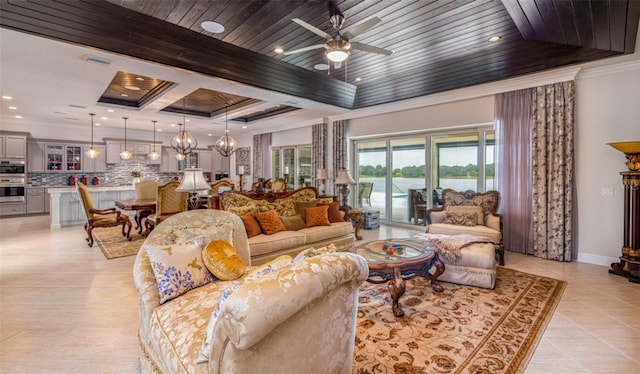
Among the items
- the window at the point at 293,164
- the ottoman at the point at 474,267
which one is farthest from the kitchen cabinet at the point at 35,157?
the ottoman at the point at 474,267

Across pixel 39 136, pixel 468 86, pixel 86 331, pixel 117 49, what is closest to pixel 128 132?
pixel 39 136

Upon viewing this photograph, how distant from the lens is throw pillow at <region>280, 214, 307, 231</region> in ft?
14.7

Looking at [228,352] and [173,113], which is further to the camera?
[173,113]

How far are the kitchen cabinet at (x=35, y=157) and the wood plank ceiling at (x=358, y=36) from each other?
8003 millimetres

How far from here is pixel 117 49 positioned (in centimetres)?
337

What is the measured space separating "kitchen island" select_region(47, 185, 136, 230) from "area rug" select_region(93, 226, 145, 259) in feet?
3.21

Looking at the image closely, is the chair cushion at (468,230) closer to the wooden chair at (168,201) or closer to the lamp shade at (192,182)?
the lamp shade at (192,182)

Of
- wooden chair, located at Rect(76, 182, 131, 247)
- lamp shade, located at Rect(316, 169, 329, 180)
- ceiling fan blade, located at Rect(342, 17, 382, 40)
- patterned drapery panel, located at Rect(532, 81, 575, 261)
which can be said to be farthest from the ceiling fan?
wooden chair, located at Rect(76, 182, 131, 247)

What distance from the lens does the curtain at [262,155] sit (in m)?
10.1

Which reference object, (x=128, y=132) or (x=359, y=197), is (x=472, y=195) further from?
(x=128, y=132)

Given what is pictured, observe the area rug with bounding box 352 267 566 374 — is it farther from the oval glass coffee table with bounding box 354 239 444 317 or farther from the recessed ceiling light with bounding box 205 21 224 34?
the recessed ceiling light with bounding box 205 21 224 34

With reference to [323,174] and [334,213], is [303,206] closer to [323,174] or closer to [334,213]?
[334,213]

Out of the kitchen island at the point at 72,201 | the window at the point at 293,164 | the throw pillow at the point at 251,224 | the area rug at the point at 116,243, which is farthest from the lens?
the window at the point at 293,164

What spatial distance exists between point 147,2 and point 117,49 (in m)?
0.66
